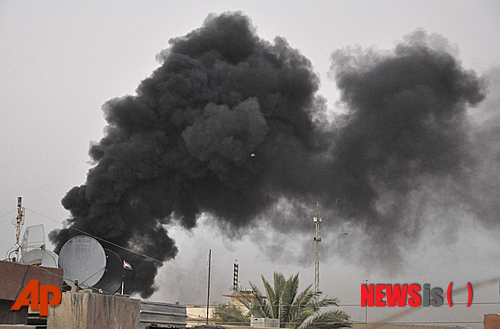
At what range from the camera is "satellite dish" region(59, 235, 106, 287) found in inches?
439

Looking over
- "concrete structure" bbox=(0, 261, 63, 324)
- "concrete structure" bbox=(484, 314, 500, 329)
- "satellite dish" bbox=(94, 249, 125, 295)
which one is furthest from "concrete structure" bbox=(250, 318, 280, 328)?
"concrete structure" bbox=(0, 261, 63, 324)

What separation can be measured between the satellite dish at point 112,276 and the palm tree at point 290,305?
10255 millimetres

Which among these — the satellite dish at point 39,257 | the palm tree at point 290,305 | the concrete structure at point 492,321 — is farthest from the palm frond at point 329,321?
the satellite dish at point 39,257

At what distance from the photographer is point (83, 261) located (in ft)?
37.1

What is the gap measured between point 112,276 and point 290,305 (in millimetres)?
11402

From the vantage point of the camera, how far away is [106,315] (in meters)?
5.16

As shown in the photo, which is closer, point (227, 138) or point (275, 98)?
point (227, 138)

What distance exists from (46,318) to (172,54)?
27.1 metres

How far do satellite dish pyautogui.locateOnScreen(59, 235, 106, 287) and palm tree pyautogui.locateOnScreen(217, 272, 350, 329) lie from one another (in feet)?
38.9

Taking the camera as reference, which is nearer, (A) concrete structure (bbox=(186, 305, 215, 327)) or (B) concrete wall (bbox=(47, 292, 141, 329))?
(B) concrete wall (bbox=(47, 292, 141, 329))

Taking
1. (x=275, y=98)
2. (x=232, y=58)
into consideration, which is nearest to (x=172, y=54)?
(x=232, y=58)

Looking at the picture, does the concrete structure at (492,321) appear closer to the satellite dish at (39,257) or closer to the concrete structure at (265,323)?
the concrete structure at (265,323)

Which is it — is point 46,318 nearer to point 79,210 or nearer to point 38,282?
point 38,282

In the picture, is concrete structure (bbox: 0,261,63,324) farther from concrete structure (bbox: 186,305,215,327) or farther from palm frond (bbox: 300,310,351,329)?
palm frond (bbox: 300,310,351,329)
